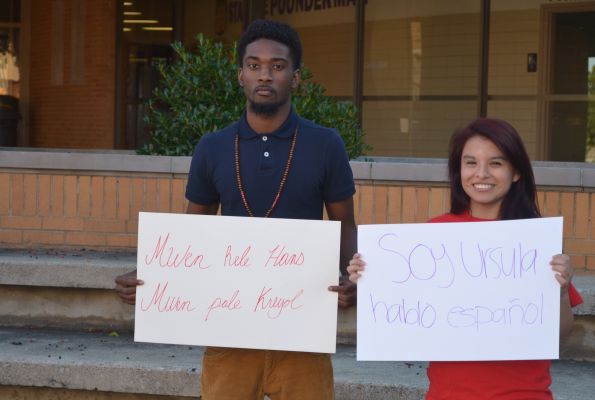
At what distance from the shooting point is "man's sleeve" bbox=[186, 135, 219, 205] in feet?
11.3

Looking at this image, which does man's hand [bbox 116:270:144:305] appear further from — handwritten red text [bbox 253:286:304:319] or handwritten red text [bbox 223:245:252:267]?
handwritten red text [bbox 253:286:304:319]

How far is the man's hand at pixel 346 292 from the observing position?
129 inches

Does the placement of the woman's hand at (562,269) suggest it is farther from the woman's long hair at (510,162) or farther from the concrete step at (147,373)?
the concrete step at (147,373)

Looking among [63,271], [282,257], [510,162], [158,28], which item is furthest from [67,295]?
[158,28]

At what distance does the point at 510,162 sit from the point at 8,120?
12.8m

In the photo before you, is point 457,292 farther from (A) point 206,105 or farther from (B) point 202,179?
(A) point 206,105

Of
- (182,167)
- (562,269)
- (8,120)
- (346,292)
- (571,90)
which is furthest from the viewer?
(8,120)

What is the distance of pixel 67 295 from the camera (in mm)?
5902

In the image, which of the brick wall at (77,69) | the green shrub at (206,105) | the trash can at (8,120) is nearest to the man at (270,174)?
the green shrub at (206,105)

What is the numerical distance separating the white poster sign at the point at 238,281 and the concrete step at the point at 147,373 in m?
1.53

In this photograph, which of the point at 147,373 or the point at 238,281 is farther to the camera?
the point at 147,373

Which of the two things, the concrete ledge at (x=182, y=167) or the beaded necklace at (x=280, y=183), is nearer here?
the beaded necklace at (x=280, y=183)

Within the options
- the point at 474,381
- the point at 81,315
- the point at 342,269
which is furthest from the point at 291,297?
the point at 81,315

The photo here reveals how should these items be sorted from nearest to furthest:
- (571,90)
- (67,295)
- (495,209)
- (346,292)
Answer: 1. (495,209)
2. (346,292)
3. (67,295)
4. (571,90)
